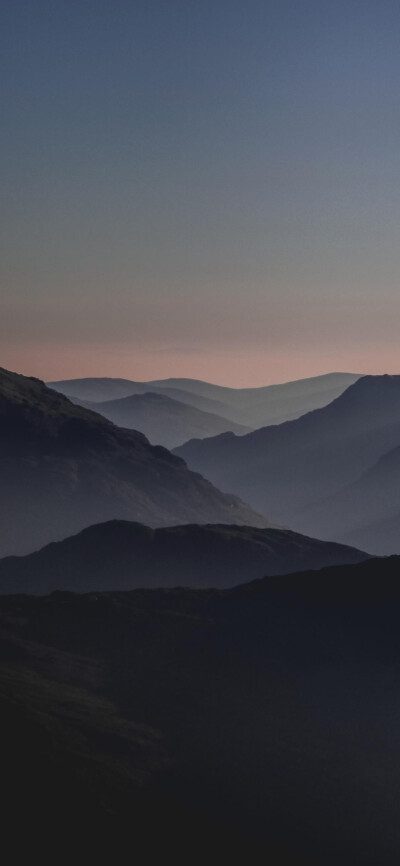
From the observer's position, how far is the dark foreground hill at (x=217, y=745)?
429 feet

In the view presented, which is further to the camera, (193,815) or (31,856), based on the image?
(193,815)

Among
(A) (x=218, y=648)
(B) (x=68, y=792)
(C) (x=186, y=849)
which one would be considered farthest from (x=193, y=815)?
(A) (x=218, y=648)

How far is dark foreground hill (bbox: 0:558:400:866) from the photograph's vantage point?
13088cm

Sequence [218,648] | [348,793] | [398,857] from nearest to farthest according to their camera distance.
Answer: [398,857], [348,793], [218,648]

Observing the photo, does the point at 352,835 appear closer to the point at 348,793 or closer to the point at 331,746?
the point at 348,793

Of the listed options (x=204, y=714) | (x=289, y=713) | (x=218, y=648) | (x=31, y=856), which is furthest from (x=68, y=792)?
(x=218, y=648)

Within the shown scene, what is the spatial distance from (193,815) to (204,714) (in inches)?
1387

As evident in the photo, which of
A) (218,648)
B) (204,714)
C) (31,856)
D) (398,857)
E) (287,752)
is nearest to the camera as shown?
(31,856)

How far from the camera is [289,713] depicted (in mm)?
171000

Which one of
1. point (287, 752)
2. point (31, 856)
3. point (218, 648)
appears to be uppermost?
point (218, 648)

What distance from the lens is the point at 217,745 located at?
512 ft

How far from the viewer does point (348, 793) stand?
14788 centimetres

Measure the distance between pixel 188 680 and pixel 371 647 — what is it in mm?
35945

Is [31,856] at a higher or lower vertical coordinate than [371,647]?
lower
